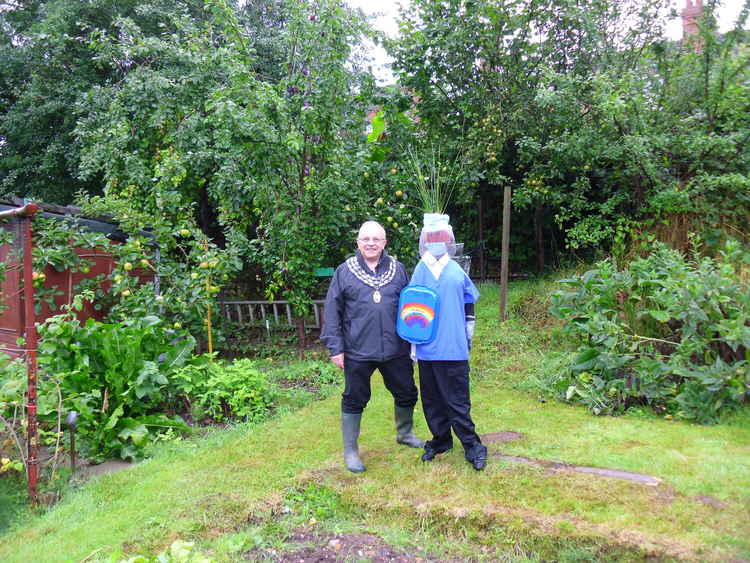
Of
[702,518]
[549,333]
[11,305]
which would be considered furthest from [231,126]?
[702,518]

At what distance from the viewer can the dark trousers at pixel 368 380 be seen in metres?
3.84

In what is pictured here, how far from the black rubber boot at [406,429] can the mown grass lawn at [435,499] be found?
0.29ft

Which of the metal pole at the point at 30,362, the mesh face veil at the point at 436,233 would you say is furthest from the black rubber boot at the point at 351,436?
the metal pole at the point at 30,362

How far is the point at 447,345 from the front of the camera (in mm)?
3703

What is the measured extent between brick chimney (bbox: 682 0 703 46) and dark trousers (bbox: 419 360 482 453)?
5398mm

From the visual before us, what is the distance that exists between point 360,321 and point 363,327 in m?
0.04

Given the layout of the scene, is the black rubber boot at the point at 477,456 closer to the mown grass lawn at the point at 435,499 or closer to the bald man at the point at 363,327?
the mown grass lawn at the point at 435,499

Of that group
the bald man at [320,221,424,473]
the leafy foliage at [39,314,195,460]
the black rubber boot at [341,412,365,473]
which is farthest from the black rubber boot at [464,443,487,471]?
the leafy foliage at [39,314,195,460]

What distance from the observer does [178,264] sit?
662 centimetres

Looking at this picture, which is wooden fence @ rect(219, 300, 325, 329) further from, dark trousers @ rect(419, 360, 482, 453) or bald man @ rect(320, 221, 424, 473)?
dark trousers @ rect(419, 360, 482, 453)

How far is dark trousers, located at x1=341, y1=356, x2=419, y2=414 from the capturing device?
3840 millimetres

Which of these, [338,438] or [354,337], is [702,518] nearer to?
[354,337]

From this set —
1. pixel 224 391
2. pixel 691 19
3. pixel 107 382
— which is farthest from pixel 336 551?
pixel 691 19

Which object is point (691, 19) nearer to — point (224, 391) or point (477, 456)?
point (477, 456)
